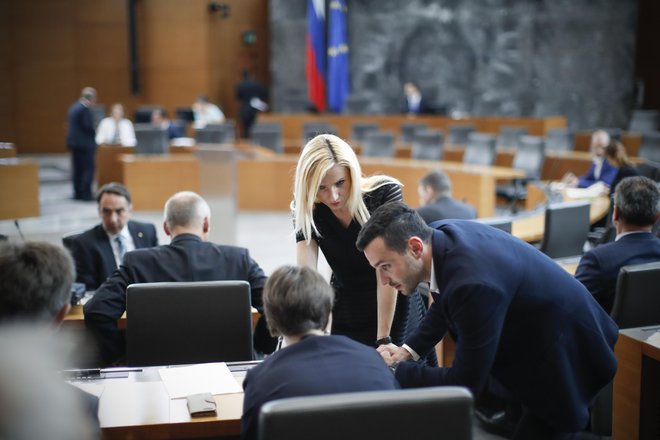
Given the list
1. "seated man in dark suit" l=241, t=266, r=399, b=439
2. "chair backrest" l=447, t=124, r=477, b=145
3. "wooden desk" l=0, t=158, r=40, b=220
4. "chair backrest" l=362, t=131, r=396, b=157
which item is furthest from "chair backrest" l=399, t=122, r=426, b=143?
"seated man in dark suit" l=241, t=266, r=399, b=439

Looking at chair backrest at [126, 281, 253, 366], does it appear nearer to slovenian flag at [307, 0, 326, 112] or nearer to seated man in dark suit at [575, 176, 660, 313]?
seated man in dark suit at [575, 176, 660, 313]

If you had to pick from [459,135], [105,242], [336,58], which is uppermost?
[336,58]

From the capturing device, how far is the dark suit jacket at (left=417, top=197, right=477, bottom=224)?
5406 millimetres

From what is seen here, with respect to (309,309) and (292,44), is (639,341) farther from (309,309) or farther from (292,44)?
(292,44)

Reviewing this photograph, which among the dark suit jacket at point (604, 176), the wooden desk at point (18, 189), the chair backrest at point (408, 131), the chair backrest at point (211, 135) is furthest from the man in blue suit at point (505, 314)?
the chair backrest at point (408, 131)

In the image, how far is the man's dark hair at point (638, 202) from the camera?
11.4ft

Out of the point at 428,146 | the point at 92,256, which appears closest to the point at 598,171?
the point at 428,146

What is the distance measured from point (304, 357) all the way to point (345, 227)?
1.03m

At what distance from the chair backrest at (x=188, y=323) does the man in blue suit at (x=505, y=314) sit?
96 cm

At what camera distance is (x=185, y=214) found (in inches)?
136

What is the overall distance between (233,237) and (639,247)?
4192 millimetres

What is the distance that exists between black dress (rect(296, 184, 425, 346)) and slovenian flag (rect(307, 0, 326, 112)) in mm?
13110

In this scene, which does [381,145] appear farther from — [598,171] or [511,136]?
[598,171]

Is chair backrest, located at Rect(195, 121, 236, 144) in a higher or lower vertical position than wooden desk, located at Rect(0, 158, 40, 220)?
higher
